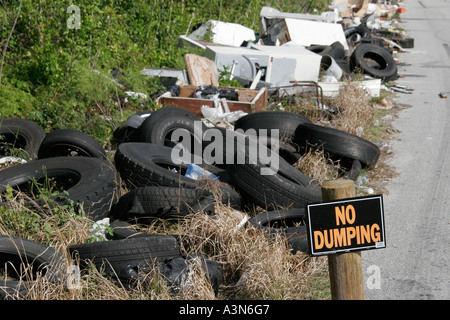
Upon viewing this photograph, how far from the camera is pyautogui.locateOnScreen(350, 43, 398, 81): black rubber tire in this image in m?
12.4

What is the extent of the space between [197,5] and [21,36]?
6308mm

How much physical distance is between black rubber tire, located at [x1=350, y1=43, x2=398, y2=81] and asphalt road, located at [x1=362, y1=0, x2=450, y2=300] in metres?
0.50

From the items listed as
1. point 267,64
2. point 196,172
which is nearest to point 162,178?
point 196,172

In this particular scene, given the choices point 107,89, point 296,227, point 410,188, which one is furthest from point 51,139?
point 410,188

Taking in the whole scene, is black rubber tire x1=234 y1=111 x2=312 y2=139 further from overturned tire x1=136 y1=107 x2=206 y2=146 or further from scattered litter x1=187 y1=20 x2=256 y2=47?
scattered litter x1=187 y1=20 x2=256 y2=47

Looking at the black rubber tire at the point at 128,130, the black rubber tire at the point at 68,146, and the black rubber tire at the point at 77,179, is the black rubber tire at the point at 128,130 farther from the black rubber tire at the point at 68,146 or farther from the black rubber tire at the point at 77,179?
the black rubber tire at the point at 77,179

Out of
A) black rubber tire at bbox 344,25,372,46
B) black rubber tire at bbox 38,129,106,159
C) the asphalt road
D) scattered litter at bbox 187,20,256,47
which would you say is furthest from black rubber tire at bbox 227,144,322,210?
black rubber tire at bbox 344,25,372,46

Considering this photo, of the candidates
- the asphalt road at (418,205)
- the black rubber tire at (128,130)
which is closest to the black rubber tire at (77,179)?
the black rubber tire at (128,130)

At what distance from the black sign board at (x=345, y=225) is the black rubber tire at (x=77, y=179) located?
9.07 ft

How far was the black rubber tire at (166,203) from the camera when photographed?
5.22 meters

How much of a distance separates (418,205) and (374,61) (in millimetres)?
7843

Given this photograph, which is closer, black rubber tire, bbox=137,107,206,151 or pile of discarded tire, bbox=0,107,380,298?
pile of discarded tire, bbox=0,107,380,298

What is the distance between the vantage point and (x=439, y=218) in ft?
19.7

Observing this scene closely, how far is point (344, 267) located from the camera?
133 inches
